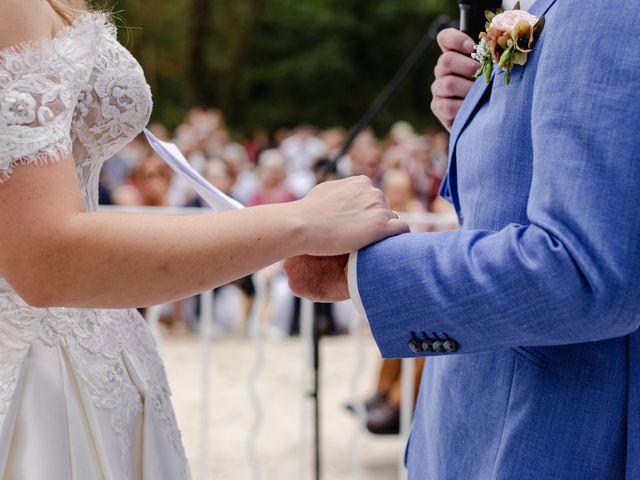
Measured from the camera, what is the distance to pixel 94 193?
182 centimetres

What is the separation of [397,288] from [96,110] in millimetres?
727

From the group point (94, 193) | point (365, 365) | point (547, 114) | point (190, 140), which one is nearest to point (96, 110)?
point (94, 193)

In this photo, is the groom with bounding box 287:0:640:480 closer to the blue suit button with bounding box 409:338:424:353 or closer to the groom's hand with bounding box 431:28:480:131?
the blue suit button with bounding box 409:338:424:353

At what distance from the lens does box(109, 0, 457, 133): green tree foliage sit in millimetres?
27375

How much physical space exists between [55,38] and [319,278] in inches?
25.4

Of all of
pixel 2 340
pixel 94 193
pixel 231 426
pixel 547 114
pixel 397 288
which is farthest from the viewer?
pixel 231 426

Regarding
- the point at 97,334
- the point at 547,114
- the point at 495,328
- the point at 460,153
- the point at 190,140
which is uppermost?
the point at 547,114

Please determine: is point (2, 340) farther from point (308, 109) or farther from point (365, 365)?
point (308, 109)

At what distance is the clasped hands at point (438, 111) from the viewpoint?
61.9 inches

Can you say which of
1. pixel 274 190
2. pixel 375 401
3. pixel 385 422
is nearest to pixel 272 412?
pixel 375 401

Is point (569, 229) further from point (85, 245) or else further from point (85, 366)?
point (85, 366)

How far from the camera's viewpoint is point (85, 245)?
1.38m

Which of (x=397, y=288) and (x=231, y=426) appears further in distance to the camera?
(x=231, y=426)

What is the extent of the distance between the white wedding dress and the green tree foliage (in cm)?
2537
